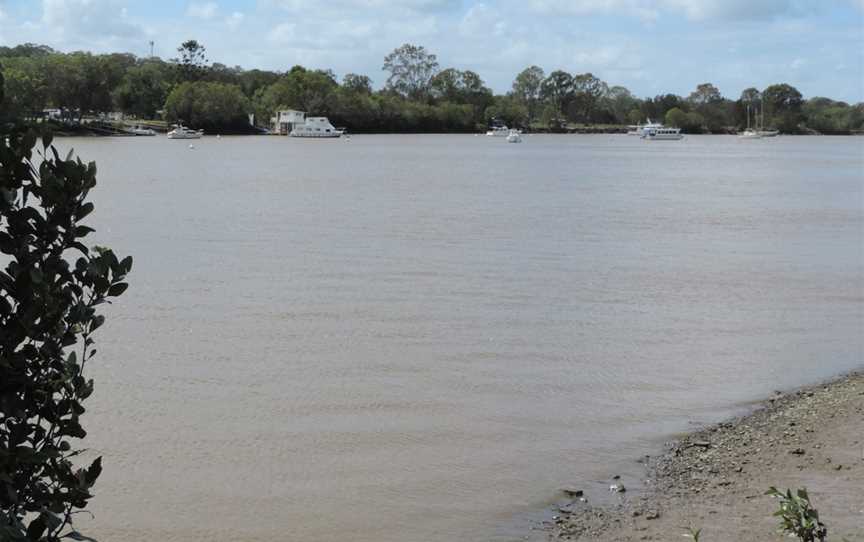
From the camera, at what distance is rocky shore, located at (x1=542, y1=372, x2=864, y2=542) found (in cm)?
835

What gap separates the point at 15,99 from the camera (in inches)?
149

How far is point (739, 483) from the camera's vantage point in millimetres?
9383

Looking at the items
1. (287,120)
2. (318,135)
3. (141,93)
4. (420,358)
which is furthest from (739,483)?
(287,120)

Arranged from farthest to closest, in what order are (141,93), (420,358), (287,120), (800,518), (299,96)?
(299,96), (287,120), (141,93), (420,358), (800,518)

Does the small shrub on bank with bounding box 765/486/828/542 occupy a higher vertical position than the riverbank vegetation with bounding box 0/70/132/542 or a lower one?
lower

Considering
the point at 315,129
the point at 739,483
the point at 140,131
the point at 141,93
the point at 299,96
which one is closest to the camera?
the point at 739,483

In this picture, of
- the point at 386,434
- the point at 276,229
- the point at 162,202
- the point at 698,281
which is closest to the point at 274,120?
the point at 162,202

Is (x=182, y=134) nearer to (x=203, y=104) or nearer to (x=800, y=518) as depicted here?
(x=203, y=104)

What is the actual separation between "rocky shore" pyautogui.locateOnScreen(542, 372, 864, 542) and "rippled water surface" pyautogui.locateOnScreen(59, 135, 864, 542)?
0.55m

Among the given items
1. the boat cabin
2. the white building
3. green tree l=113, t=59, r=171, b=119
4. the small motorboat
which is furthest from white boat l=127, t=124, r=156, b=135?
the white building

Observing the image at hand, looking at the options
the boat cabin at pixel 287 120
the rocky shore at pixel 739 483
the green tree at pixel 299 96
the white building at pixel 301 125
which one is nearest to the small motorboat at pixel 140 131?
the boat cabin at pixel 287 120

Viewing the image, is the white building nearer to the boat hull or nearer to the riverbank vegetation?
the boat hull

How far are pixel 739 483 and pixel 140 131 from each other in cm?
15480

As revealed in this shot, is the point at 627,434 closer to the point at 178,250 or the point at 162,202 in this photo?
the point at 178,250
